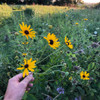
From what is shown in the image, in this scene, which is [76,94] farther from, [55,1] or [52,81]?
[55,1]

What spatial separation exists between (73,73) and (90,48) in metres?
0.59

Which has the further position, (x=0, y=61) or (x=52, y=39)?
(x=0, y=61)

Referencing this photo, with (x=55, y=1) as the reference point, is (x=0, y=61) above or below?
below

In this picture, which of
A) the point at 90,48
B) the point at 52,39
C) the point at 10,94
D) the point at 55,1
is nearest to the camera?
the point at 10,94

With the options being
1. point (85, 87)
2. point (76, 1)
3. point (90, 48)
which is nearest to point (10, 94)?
point (85, 87)

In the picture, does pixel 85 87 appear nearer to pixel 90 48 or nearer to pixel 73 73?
pixel 73 73

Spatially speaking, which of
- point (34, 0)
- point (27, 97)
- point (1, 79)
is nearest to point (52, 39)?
point (27, 97)

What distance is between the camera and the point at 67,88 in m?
1.37

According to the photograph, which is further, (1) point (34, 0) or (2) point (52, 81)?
(1) point (34, 0)

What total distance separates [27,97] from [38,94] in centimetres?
28

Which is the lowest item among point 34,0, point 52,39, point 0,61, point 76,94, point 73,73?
point 76,94

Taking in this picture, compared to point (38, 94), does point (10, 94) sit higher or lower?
higher

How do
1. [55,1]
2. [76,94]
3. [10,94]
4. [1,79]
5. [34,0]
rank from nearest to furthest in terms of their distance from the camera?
[10,94] < [76,94] < [1,79] < [34,0] < [55,1]

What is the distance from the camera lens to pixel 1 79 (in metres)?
1.39
